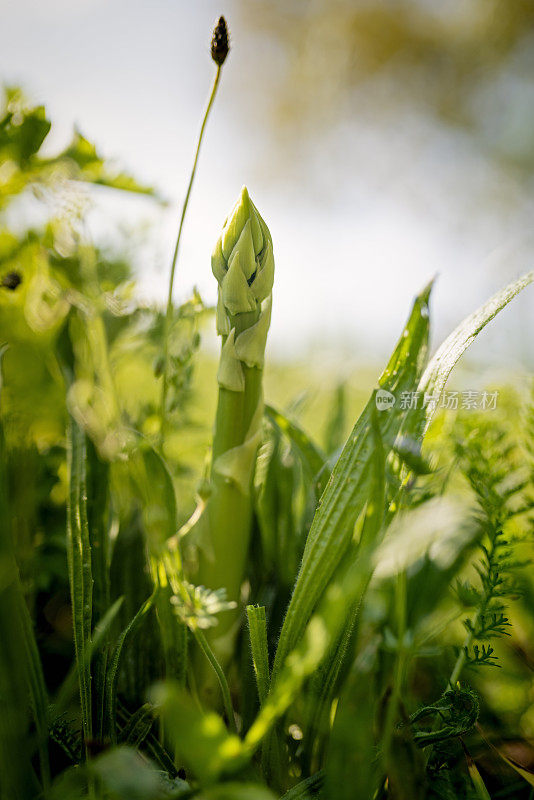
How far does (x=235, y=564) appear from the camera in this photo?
0.35m

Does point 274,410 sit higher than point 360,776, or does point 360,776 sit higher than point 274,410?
point 274,410

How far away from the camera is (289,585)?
1.22 feet

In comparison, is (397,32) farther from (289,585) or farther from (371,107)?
(289,585)

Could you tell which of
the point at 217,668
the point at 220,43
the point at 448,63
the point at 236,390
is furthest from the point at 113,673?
the point at 448,63

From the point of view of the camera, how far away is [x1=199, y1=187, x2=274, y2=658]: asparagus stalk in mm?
318

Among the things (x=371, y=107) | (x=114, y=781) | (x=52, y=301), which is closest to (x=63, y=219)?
(x=52, y=301)

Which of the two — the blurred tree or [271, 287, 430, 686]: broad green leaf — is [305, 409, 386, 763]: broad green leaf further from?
the blurred tree

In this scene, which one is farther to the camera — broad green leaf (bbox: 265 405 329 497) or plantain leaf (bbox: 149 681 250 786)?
broad green leaf (bbox: 265 405 329 497)

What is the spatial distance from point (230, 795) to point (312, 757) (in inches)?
5.8

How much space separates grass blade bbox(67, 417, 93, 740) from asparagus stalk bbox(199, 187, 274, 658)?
7 centimetres

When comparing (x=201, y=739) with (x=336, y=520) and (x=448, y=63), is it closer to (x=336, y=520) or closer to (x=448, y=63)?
(x=336, y=520)

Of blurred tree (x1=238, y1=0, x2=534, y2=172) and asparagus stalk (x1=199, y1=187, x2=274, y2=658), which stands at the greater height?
blurred tree (x1=238, y1=0, x2=534, y2=172)

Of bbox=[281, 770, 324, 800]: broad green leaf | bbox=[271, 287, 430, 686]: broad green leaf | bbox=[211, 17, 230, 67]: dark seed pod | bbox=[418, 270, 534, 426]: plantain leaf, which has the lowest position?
bbox=[281, 770, 324, 800]: broad green leaf

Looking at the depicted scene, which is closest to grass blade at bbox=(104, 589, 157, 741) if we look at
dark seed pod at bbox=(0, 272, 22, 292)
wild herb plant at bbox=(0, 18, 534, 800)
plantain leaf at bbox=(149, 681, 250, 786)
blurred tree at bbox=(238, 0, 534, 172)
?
wild herb plant at bbox=(0, 18, 534, 800)
